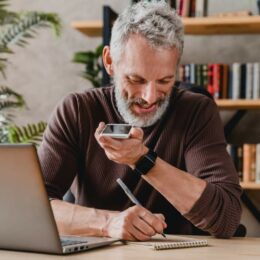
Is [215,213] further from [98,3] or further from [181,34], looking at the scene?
[98,3]

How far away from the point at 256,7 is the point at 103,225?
2.16 meters

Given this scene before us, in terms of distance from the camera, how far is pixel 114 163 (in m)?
1.83

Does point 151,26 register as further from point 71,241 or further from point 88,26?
point 88,26

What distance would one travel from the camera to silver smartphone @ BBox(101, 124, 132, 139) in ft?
4.58

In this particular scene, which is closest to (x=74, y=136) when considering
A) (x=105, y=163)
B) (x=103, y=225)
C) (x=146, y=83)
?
(x=105, y=163)

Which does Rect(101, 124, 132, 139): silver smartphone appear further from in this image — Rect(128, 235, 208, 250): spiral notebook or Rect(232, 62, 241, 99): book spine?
Rect(232, 62, 241, 99): book spine

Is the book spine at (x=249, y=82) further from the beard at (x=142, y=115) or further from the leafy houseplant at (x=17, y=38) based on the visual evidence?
the beard at (x=142, y=115)

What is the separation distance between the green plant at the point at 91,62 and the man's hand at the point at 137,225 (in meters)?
1.90

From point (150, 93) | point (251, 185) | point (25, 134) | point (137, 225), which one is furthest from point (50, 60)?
point (137, 225)

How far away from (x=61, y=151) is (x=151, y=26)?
0.45 metres

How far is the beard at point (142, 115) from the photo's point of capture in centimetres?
180

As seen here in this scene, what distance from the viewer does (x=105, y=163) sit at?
1.84 meters

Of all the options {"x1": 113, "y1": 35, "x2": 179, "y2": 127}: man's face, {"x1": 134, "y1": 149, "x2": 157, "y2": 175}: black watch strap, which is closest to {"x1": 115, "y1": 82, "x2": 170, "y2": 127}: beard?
{"x1": 113, "y1": 35, "x2": 179, "y2": 127}: man's face

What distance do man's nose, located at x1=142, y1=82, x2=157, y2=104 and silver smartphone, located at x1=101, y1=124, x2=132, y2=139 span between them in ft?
1.12
